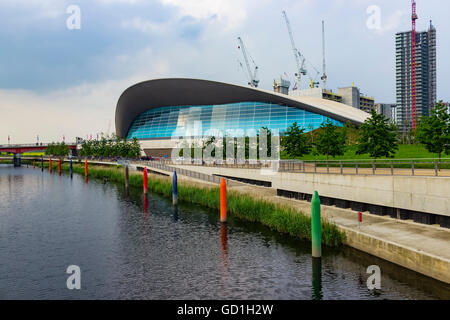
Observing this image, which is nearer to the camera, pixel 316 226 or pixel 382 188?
pixel 316 226

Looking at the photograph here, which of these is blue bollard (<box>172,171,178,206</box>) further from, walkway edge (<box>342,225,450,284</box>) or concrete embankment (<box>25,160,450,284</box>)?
walkway edge (<box>342,225,450,284</box>)

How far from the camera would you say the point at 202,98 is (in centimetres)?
10675

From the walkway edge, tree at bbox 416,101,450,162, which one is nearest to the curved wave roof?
tree at bbox 416,101,450,162

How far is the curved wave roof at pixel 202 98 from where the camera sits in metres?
91.1

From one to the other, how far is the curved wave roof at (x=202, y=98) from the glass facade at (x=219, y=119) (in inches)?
60.9

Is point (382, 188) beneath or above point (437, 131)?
beneath

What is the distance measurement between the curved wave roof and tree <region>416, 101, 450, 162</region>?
55805 millimetres

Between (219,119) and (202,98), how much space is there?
8.57 metres

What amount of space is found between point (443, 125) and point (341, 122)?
202 ft

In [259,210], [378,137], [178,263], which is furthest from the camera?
[378,137]

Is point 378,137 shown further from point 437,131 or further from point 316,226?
point 316,226

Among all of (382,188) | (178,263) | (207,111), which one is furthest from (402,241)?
(207,111)
